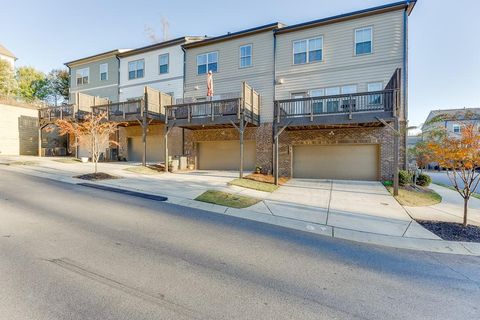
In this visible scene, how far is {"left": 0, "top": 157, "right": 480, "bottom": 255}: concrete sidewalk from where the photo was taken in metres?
5.65

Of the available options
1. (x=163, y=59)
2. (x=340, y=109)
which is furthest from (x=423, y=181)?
(x=163, y=59)

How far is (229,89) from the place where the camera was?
16.9 meters

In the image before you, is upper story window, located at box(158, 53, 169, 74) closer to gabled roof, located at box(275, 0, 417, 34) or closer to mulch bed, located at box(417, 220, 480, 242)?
gabled roof, located at box(275, 0, 417, 34)

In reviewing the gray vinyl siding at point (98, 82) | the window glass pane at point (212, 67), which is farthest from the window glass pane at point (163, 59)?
the gray vinyl siding at point (98, 82)

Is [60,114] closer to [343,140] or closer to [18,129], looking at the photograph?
[18,129]

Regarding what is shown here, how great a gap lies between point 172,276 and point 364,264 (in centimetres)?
332

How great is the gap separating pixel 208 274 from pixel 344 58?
48.5 feet

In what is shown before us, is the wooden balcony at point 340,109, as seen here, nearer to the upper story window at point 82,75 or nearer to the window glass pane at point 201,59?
the window glass pane at point 201,59

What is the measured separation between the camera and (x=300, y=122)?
41.3ft

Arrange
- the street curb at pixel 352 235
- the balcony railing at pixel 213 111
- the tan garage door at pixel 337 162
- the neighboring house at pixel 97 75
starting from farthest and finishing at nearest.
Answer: the neighboring house at pixel 97 75 < the tan garage door at pixel 337 162 < the balcony railing at pixel 213 111 < the street curb at pixel 352 235

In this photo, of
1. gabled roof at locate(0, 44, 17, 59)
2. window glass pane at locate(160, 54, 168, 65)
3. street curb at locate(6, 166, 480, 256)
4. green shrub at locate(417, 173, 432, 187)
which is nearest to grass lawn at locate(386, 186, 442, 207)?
green shrub at locate(417, 173, 432, 187)

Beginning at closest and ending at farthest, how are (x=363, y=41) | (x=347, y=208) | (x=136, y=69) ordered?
(x=347, y=208) < (x=363, y=41) < (x=136, y=69)

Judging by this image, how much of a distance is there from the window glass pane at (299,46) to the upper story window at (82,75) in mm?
19491

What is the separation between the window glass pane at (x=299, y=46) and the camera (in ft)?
49.6
